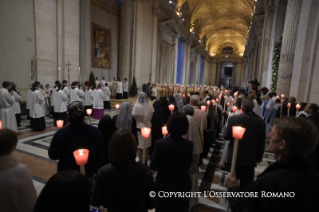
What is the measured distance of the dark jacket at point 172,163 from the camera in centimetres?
205

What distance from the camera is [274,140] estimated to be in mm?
1191

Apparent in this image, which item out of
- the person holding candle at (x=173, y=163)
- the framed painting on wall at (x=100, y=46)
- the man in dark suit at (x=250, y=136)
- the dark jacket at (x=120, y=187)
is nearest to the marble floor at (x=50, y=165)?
the man in dark suit at (x=250, y=136)

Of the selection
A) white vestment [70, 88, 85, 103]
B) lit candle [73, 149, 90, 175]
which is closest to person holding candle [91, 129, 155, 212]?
lit candle [73, 149, 90, 175]

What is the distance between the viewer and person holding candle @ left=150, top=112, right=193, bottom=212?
6.73 ft

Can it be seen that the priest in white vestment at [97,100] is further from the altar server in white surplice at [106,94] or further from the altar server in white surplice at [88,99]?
the altar server in white surplice at [106,94]

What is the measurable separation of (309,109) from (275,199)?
3529 millimetres

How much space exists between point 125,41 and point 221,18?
26213 mm

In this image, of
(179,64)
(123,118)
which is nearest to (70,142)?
(123,118)

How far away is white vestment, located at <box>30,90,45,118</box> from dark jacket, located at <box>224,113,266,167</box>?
21.1 ft

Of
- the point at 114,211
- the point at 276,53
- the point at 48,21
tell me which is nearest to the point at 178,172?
the point at 114,211

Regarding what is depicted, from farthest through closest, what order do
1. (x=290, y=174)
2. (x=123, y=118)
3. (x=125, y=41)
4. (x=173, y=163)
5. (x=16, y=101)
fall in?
(x=125, y=41), (x=16, y=101), (x=123, y=118), (x=173, y=163), (x=290, y=174)

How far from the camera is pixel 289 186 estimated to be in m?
0.99

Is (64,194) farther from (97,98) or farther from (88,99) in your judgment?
(88,99)

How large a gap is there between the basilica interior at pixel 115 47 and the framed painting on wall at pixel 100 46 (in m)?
0.07
